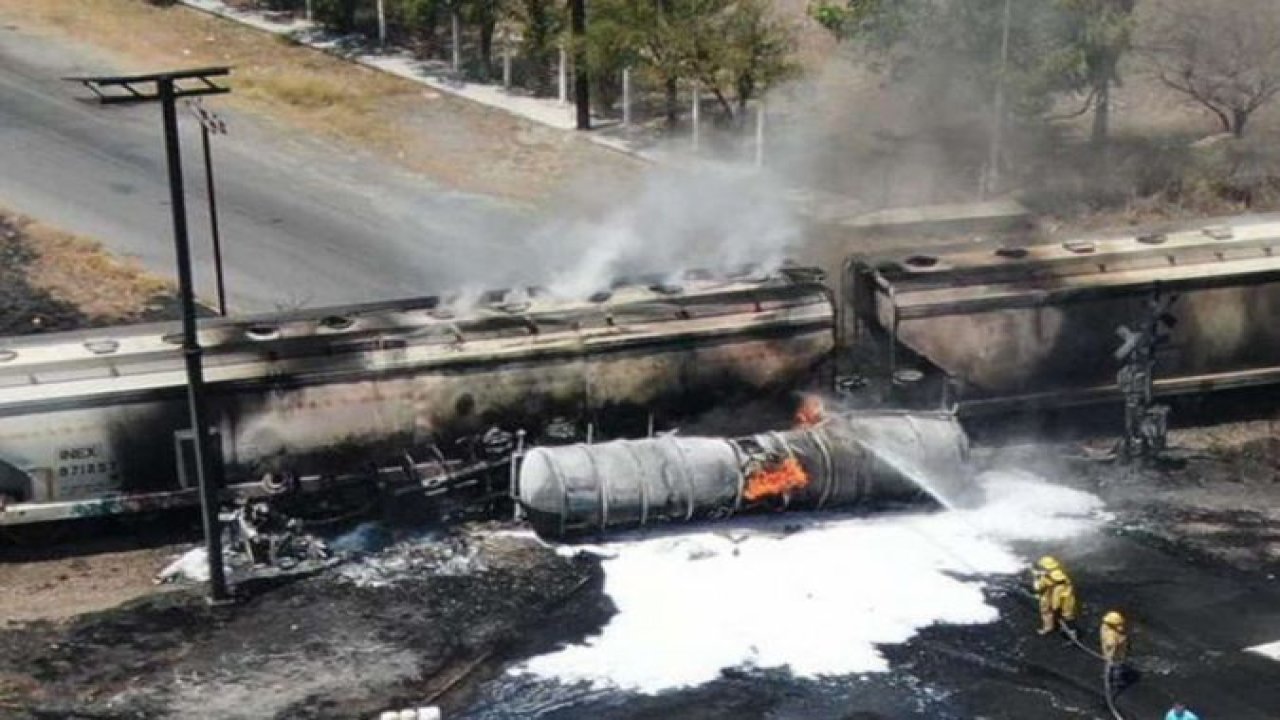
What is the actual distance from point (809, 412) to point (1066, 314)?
3.86 meters

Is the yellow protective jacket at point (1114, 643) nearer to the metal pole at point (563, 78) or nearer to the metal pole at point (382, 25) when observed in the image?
the metal pole at point (563, 78)

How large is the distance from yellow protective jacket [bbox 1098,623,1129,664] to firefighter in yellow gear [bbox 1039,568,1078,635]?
0.84 meters

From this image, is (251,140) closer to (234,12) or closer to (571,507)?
(234,12)

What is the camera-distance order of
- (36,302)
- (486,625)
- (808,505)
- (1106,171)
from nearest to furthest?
(486,625), (808,505), (36,302), (1106,171)

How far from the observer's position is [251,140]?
35469 millimetres

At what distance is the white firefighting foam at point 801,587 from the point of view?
1734cm

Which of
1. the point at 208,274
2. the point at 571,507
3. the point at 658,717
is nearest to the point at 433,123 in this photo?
the point at 208,274

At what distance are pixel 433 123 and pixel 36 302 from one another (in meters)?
11.3

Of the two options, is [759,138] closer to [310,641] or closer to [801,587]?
[801,587]

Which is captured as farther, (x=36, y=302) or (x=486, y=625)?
(x=36, y=302)

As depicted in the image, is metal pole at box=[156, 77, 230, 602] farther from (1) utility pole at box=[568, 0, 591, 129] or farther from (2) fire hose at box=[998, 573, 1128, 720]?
(1) utility pole at box=[568, 0, 591, 129]

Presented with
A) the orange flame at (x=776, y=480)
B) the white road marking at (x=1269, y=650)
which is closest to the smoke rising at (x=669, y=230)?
the orange flame at (x=776, y=480)

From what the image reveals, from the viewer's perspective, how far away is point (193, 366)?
1772 cm

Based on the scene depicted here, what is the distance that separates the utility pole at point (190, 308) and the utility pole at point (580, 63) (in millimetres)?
17572
